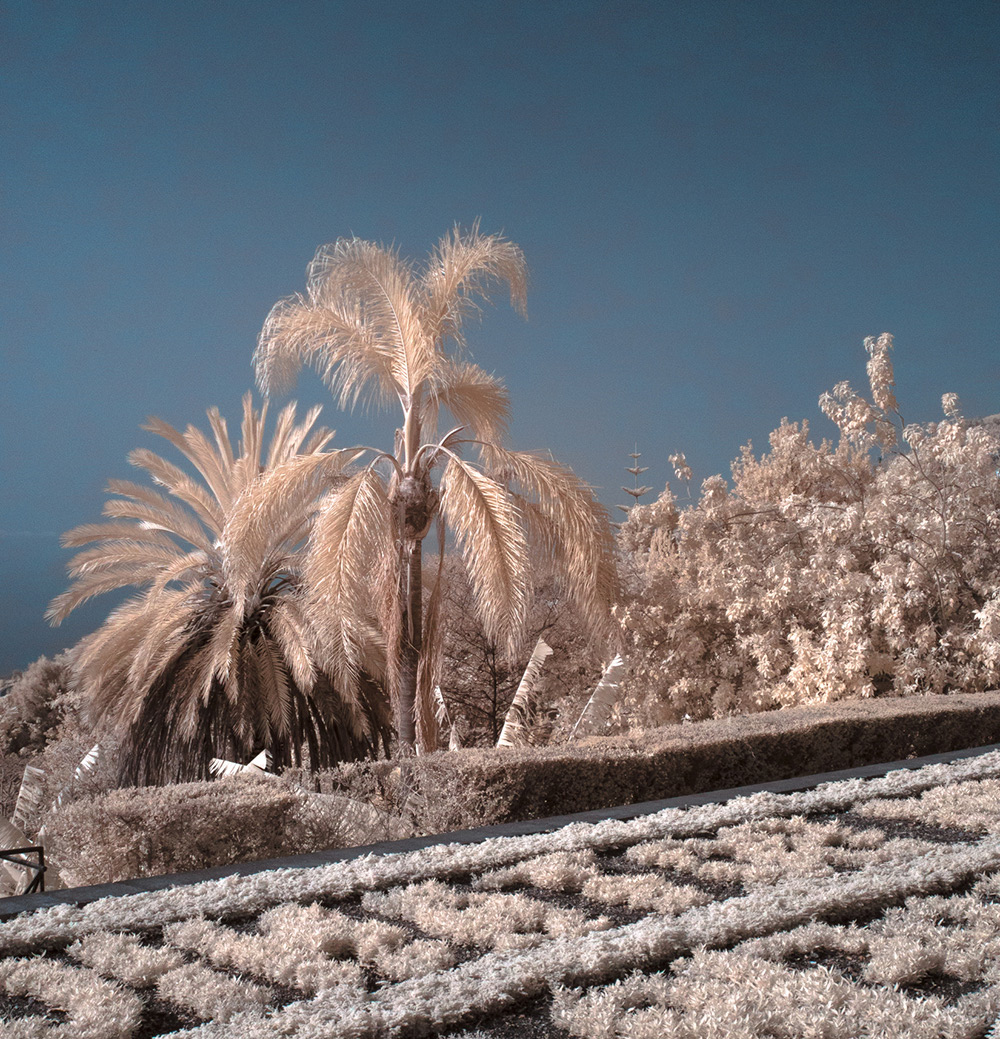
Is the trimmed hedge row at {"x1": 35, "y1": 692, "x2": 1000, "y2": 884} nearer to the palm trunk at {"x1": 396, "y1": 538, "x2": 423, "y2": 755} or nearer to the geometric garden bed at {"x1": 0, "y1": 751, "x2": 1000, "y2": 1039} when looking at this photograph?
the geometric garden bed at {"x1": 0, "y1": 751, "x2": 1000, "y2": 1039}

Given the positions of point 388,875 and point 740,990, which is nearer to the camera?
point 740,990

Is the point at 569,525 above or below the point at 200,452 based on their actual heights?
below

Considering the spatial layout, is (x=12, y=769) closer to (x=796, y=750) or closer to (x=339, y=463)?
(x=339, y=463)

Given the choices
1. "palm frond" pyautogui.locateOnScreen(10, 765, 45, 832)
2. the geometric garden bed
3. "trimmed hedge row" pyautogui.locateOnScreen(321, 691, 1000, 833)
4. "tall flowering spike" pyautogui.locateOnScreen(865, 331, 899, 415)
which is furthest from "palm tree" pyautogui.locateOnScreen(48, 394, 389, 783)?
"tall flowering spike" pyautogui.locateOnScreen(865, 331, 899, 415)

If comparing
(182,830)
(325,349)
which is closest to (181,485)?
(325,349)

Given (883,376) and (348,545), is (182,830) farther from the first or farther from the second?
(883,376)

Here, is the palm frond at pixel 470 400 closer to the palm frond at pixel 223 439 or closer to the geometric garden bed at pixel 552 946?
the palm frond at pixel 223 439

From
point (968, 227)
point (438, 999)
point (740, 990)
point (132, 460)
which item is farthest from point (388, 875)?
point (968, 227)
